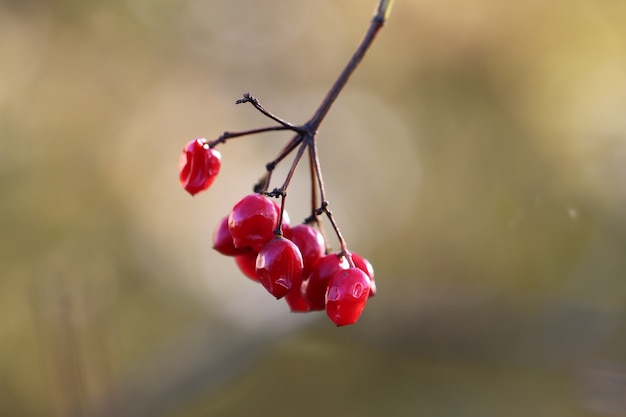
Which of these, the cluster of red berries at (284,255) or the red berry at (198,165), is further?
the red berry at (198,165)

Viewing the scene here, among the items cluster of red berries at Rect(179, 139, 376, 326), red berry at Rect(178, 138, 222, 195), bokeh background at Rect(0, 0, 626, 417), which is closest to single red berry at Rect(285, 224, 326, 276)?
cluster of red berries at Rect(179, 139, 376, 326)

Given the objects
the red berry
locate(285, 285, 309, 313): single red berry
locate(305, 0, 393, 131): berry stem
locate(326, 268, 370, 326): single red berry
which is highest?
locate(305, 0, 393, 131): berry stem

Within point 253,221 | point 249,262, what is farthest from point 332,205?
point 253,221

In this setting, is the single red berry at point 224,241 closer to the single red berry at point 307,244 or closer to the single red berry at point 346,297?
the single red berry at point 307,244

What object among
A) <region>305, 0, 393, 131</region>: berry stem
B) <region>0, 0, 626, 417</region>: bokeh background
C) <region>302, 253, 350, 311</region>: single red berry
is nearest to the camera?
<region>305, 0, 393, 131</region>: berry stem

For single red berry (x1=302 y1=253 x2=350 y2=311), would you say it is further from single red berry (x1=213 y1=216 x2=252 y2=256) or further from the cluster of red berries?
single red berry (x1=213 y1=216 x2=252 y2=256)

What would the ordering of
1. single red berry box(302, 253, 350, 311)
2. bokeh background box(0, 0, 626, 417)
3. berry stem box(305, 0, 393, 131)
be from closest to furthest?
1. berry stem box(305, 0, 393, 131)
2. single red berry box(302, 253, 350, 311)
3. bokeh background box(0, 0, 626, 417)

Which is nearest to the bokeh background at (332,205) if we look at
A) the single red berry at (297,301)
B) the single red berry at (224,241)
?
the single red berry at (297,301)
